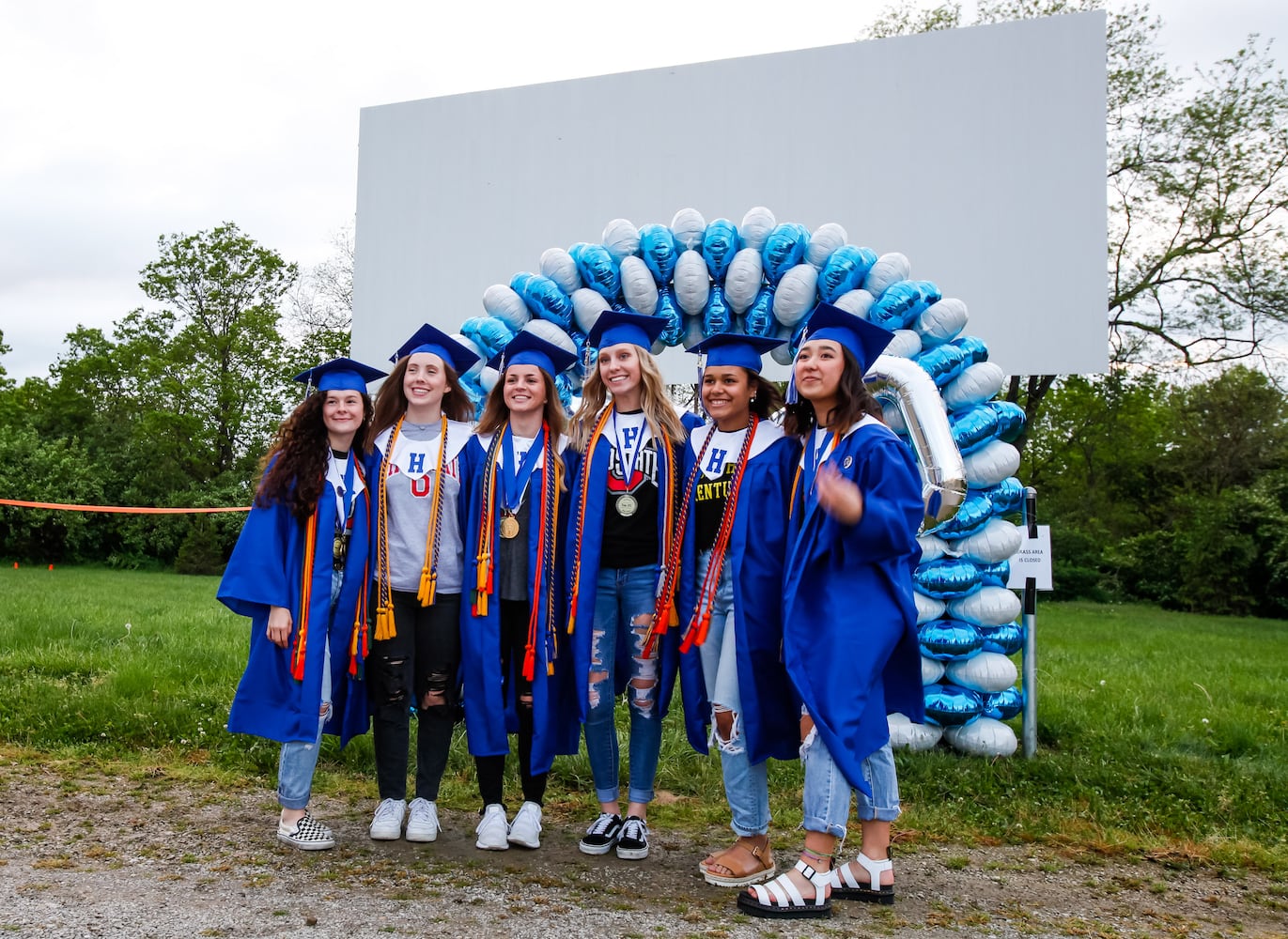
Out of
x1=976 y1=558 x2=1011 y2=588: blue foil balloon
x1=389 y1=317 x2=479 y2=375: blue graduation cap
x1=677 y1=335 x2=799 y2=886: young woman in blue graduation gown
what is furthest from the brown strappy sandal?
x1=976 y1=558 x2=1011 y2=588: blue foil balloon

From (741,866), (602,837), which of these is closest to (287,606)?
(602,837)

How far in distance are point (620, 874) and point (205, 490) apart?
27.8 metres

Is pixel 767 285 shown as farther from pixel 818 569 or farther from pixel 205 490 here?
pixel 205 490

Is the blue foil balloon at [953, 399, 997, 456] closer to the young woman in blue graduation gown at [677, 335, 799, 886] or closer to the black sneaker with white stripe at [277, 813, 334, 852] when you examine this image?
the young woman in blue graduation gown at [677, 335, 799, 886]

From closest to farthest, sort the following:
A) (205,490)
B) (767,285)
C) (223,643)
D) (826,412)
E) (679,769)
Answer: (826,412), (679,769), (767,285), (223,643), (205,490)

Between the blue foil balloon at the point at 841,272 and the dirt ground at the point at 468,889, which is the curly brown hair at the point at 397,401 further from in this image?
the blue foil balloon at the point at 841,272

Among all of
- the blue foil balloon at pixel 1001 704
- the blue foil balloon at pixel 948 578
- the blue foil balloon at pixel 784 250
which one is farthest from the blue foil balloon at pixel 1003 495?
the blue foil balloon at pixel 784 250

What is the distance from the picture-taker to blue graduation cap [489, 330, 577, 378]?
4.07 meters

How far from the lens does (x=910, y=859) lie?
3973mm

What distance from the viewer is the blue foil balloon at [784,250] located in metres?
5.91

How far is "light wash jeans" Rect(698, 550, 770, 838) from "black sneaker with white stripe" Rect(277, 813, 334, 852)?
1.55m

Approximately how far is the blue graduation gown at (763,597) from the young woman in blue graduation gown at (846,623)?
8 centimetres

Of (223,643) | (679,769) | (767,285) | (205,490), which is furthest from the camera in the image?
(205,490)

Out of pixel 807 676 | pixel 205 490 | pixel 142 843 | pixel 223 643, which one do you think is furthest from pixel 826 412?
pixel 205 490
